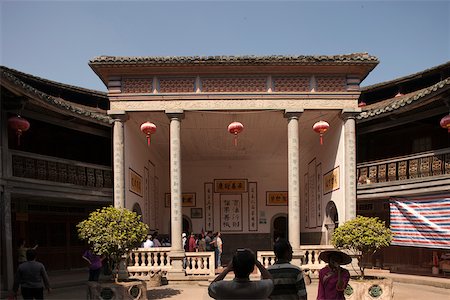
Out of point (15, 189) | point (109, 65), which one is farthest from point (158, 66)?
point (15, 189)

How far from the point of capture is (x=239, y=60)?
13219mm

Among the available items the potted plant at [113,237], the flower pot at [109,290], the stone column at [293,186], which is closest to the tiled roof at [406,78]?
the stone column at [293,186]

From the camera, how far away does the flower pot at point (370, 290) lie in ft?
29.7

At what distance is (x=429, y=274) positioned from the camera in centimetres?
1342

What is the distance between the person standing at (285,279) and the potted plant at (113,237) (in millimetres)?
5937

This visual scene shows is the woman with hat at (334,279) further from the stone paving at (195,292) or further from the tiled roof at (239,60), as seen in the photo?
the tiled roof at (239,60)

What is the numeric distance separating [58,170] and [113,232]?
14.1 feet

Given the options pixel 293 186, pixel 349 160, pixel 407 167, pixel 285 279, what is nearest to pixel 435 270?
pixel 407 167

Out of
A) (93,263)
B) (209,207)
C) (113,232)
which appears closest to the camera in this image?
(113,232)

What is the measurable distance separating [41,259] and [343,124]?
1087 cm

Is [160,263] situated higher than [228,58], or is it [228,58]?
[228,58]

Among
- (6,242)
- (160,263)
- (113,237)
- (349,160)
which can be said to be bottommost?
(160,263)

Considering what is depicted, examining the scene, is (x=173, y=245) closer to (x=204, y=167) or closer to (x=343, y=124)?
(x=343, y=124)

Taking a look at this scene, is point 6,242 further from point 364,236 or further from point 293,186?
point 364,236
